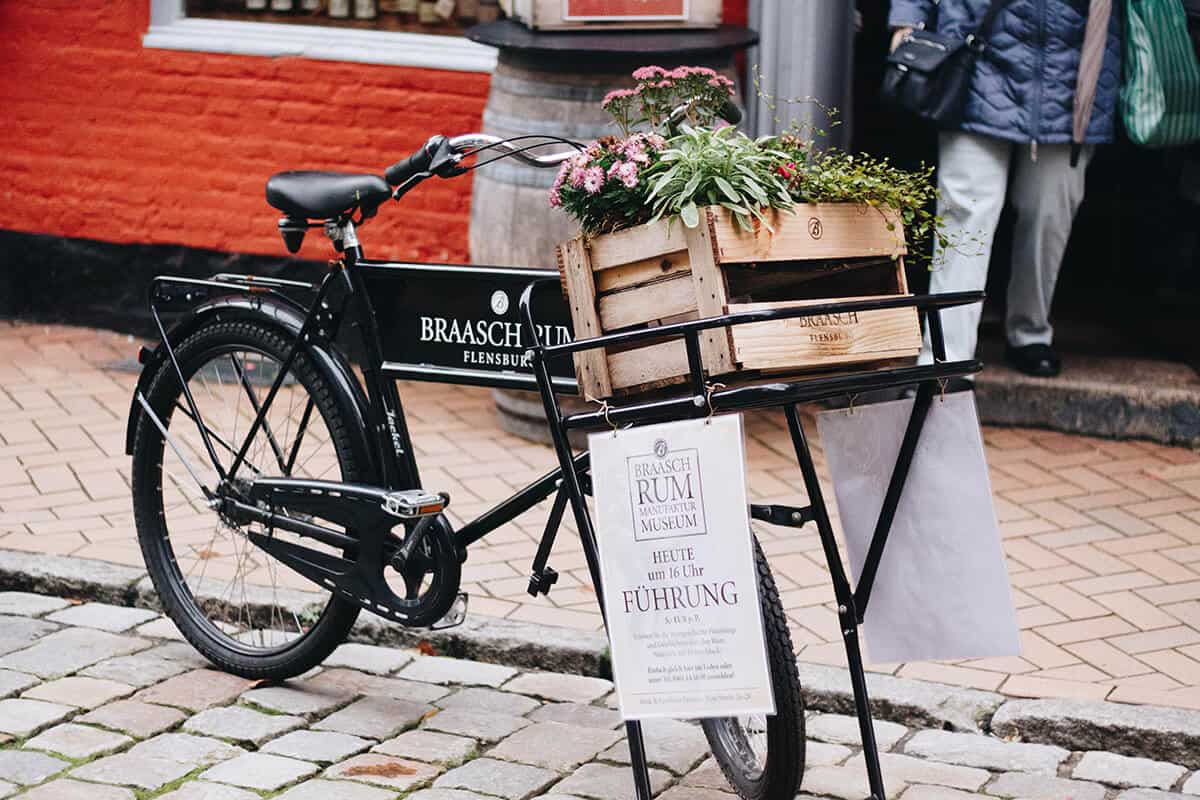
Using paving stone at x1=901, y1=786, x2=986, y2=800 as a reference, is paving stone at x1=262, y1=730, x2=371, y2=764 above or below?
below

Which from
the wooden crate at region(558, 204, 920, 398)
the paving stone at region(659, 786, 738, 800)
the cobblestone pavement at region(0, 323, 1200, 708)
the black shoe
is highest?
the wooden crate at region(558, 204, 920, 398)

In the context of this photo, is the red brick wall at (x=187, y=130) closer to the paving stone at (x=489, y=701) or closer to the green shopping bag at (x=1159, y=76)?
the green shopping bag at (x=1159, y=76)

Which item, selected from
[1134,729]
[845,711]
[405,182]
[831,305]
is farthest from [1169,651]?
[405,182]

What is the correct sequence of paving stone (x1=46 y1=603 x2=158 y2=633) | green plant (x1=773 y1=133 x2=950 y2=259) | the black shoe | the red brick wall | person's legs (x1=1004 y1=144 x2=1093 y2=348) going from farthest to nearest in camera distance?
the red brick wall
the black shoe
person's legs (x1=1004 y1=144 x2=1093 y2=348)
paving stone (x1=46 y1=603 x2=158 y2=633)
green plant (x1=773 y1=133 x2=950 y2=259)

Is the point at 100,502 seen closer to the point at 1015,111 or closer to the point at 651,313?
the point at 651,313

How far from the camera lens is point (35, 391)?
6609 mm

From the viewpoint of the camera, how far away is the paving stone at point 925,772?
366cm

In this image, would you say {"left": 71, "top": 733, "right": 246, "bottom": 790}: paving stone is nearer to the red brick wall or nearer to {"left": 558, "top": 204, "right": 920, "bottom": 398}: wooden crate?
{"left": 558, "top": 204, "right": 920, "bottom": 398}: wooden crate

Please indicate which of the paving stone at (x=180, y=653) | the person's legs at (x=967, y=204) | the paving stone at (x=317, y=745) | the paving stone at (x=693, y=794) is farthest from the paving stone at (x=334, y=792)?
the person's legs at (x=967, y=204)

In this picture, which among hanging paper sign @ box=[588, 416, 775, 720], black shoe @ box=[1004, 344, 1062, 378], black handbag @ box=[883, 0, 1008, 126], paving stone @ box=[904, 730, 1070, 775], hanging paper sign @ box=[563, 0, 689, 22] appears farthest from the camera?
black shoe @ box=[1004, 344, 1062, 378]

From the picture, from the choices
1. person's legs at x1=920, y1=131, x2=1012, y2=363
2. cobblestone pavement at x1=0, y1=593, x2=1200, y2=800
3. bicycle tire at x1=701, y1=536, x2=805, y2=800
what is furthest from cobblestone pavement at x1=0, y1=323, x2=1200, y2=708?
bicycle tire at x1=701, y1=536, x2=805, y2=800

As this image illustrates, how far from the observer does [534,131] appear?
590 cm

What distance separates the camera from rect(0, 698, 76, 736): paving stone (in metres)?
3.84

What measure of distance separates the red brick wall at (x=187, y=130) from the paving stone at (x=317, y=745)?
3.49 metres
